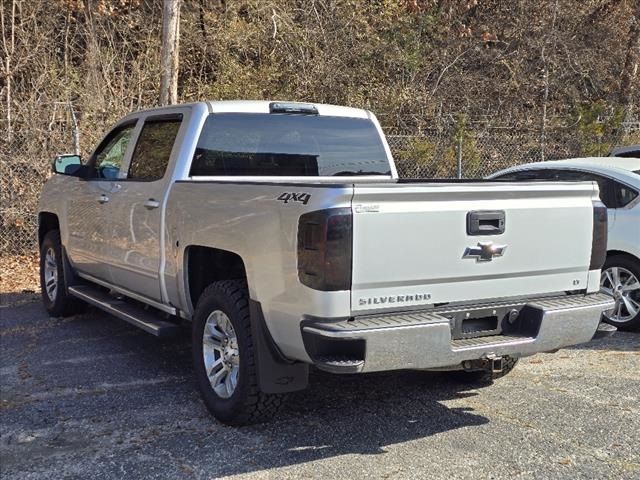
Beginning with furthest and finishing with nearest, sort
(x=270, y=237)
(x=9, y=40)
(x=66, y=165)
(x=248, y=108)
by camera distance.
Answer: (x=9, y=40), (x=66, y=165), (x=248, y=108), (x=270, y=237)

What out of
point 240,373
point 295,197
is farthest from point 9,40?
point 295,197

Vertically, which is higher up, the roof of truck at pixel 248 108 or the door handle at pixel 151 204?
the roof of truck at pixel 248 108

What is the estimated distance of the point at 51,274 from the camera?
7.80 metres

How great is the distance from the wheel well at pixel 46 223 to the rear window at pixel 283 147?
3.19 meters

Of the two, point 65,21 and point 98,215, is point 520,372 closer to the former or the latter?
point 98,215

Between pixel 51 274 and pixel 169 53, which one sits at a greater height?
pixel 169 53

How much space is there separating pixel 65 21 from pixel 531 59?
10.9 metres

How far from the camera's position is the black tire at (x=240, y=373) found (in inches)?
167

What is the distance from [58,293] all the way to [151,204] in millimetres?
2724

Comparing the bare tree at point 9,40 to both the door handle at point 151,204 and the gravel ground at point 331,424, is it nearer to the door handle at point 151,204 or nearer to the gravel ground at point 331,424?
the gravel ground at point 331,424

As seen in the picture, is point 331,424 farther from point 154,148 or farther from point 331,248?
point 154,148

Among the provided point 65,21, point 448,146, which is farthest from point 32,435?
point 65,21

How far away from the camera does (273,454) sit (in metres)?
4.12

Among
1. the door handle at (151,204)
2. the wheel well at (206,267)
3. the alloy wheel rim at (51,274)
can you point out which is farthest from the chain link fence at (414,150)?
the wheel well at (206,267)
